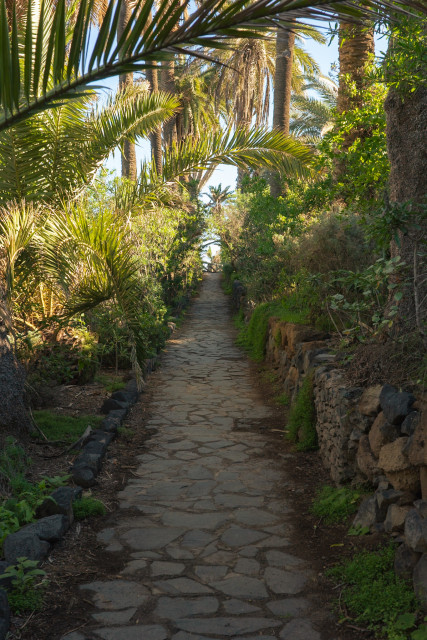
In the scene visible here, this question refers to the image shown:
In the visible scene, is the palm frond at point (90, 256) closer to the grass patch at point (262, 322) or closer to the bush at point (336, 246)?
the bush at point (336, 246)

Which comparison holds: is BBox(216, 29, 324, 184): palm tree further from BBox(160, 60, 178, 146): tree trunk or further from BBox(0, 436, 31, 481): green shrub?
BBox(0, 436, 31, 481): green shrub

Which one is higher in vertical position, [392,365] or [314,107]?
[314,107]

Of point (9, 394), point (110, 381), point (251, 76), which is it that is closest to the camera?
point (9, 394)

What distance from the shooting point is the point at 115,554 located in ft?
13.3

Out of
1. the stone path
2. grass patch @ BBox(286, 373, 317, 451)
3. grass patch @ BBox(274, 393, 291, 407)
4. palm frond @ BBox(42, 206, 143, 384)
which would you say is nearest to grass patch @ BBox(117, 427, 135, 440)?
the stone path

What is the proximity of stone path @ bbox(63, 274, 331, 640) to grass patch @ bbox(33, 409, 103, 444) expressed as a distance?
2.51ft

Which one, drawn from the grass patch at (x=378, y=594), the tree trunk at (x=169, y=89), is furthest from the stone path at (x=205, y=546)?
the tree trunk at (x=169, y=89)

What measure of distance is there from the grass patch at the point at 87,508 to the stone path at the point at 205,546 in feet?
0.61

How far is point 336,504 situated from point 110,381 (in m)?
4.94

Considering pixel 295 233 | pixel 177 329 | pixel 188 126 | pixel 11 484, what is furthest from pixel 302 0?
pixel 188 126

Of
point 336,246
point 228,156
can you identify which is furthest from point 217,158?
point 336,246

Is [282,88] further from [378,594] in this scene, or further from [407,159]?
[378,594]

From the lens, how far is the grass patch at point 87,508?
4527mm

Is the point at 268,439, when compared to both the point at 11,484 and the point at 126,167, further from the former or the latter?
the point at 126,167
